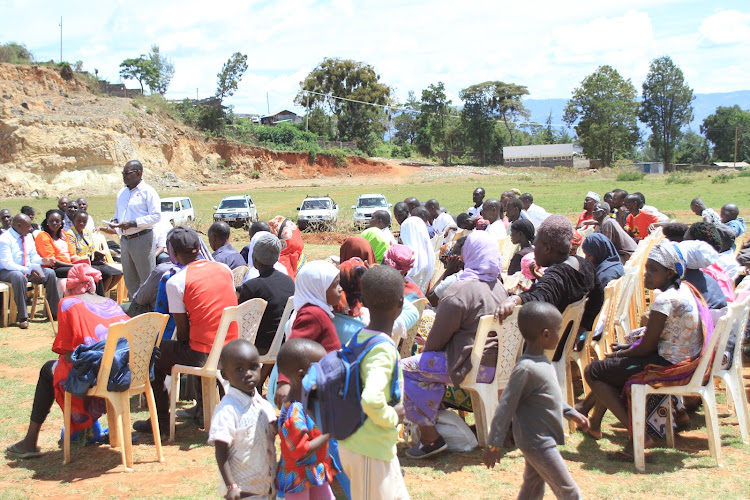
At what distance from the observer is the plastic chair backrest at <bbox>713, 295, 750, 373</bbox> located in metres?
4.65

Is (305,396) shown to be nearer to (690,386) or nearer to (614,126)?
(690,386)

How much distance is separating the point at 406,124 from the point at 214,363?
313ft

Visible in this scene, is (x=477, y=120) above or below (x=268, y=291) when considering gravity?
above

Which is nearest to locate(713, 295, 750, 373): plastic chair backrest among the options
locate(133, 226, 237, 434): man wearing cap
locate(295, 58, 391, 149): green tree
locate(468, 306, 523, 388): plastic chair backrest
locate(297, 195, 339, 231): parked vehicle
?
locate(468, 306, 523, 388): plastic chair backrest

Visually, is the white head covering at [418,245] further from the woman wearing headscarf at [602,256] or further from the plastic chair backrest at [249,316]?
the plastic chair backrest at [249,316]

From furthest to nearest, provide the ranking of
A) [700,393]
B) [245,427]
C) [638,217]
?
[638,217]
[700,393]
[245,427]

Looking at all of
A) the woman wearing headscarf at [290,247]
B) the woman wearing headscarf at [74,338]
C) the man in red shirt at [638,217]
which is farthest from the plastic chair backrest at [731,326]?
the man in red shirt at [638,217]

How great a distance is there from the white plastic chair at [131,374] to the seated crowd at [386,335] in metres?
0.21

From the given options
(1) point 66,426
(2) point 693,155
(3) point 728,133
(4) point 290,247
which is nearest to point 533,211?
(4) point 290,247

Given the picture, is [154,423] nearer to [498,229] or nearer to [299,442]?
[299,442]

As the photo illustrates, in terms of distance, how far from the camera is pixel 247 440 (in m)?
3.46

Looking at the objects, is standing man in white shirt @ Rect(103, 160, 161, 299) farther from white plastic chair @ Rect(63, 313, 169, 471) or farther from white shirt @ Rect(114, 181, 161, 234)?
white plastic chair @ Rect(63, 313, 169, 471)

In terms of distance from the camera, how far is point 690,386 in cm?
470

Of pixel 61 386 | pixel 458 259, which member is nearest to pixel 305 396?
pixel 61 386
